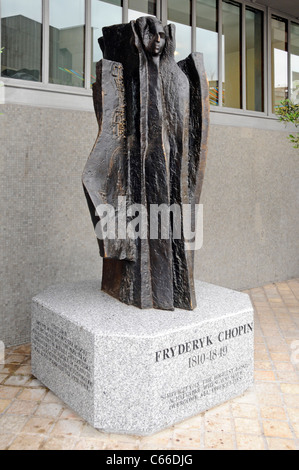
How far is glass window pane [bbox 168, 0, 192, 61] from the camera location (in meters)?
4.95

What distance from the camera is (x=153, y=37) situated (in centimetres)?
264

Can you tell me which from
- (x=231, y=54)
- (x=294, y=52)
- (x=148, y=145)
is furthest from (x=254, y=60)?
(x=148, y=145)

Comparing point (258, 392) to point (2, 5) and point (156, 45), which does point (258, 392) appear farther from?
point (2, 5)

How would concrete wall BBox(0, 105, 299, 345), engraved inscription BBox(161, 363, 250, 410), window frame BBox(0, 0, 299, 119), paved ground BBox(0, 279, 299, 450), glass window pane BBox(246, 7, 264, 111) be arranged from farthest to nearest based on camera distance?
1. glass window pane BBox(246, 7, 264, 111)
2. window frame BBox(0, 0, 299, 119)
3. concrete wall BBox(0, 105, 299, 345)
4. engraved inscription BBox(161, 363, 250, 410)
5. paved ground BBox(0, 279, 299, 450)

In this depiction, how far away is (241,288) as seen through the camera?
5.65m

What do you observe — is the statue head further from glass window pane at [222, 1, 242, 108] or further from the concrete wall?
glass window pane at [222, 1, 242, 108]

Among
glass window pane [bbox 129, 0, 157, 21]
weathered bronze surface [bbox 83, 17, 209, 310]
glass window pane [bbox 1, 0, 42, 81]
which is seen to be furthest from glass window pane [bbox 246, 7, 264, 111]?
weathered bronze surface [bbox 83, 17, 209, 310]

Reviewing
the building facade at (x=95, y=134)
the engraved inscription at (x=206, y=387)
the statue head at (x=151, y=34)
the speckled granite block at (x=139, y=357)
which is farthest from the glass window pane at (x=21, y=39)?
the engraved inscription at (x=206, y=387)

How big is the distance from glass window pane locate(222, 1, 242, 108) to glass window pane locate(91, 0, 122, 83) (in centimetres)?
164

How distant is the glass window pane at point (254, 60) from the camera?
5.73 m

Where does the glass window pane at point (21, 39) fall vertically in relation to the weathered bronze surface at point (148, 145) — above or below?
above

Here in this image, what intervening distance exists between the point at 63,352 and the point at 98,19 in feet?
10.7

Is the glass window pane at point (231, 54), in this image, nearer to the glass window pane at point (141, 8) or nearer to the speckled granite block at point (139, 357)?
the glass window pane at point (141, 8)

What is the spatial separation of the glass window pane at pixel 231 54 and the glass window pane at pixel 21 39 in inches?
96.5
